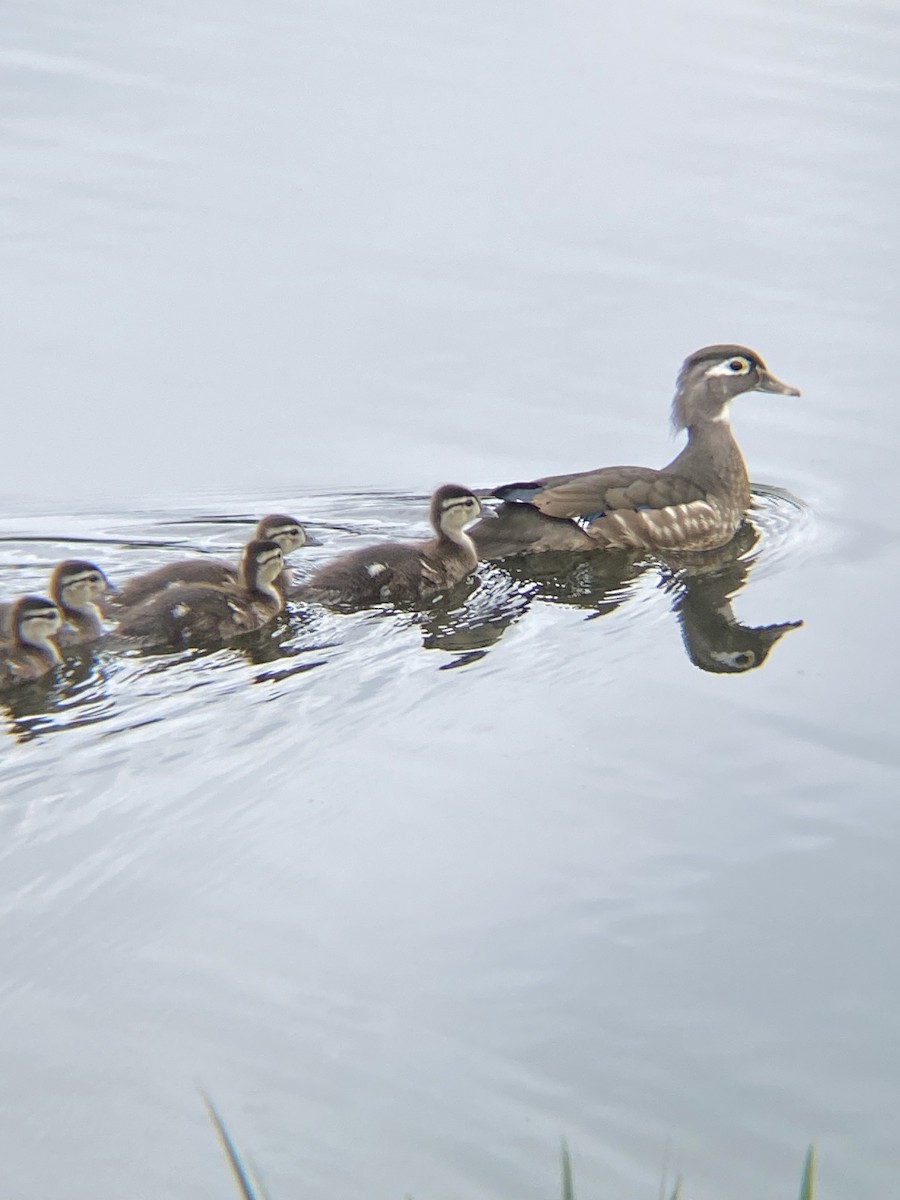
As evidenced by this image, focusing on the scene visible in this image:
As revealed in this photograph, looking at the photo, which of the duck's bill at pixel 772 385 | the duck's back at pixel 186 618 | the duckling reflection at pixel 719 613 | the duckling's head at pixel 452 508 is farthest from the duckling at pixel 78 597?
the duck's bill at pixel 772 385

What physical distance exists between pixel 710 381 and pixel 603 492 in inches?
36.0

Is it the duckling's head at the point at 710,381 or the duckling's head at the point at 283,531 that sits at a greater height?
the duckling's head at the point at 710,381

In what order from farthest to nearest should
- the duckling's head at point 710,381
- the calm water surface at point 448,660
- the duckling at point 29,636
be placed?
the duckling's head at point 710,381
the duckling at point 29,636
the calm water surface at point 448,660

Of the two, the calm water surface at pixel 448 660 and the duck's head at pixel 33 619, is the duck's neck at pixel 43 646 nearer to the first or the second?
the duck's head at pixel 33 619

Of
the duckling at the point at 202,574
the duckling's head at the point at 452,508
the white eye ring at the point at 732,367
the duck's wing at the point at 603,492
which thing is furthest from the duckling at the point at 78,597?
the white eye ring at the point at 732,367

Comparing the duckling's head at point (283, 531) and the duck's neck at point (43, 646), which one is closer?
the duck's neck at point (43, 646)

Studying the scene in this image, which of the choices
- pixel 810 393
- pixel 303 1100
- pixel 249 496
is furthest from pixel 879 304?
pixel 303 1100

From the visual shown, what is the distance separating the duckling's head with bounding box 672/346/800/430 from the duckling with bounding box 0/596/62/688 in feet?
10.4

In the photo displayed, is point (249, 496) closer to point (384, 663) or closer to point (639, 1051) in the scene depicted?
point (384, 663)

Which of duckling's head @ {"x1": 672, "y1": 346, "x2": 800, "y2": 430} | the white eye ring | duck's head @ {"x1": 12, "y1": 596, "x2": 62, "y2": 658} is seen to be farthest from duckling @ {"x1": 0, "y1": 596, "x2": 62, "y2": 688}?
the white eye ring

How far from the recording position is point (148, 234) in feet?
34.0

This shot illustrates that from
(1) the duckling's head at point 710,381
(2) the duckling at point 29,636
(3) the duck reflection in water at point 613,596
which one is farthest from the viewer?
(1) the duckling's head at point 710,381

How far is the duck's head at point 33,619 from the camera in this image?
618 cm

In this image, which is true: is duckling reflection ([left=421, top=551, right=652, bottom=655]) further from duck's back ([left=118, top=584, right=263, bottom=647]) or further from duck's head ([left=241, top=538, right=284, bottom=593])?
duck's back ([left=118, top=584, right=263, bottom=647])
